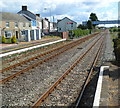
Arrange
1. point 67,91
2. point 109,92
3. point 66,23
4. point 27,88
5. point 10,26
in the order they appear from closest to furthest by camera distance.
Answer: point 109,92
point 67,91
point 27,88
point 10,26
point 66,23

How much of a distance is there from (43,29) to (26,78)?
69843mm

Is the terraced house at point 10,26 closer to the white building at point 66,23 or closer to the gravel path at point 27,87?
the gravel path at point 27,87

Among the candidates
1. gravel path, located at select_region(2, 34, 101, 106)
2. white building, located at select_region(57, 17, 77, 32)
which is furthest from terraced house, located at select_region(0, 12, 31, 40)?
white building, located at select_region(57, 17, 77, 32)

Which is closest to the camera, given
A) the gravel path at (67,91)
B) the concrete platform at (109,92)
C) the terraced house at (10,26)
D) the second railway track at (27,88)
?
the concrete platform at (109,92)

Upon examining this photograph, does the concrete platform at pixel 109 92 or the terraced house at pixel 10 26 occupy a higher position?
→ the terraced house at pixel 10 26

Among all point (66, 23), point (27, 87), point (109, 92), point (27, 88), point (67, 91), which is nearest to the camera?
point (109, 92)

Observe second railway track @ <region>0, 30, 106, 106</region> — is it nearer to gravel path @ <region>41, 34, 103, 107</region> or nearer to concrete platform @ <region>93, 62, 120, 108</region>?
gravel path @ <region>41, 34, 103, 107</region>

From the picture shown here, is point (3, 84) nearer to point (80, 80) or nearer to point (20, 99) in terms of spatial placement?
point (20, 99)

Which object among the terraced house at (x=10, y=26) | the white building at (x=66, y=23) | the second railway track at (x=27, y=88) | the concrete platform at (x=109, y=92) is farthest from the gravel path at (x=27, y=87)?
the white building at (x=66, y=23)

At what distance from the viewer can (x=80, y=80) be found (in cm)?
886

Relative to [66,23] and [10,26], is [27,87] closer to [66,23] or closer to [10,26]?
[10,26]

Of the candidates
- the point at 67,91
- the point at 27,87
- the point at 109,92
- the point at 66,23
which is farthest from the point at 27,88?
the point at 66,23

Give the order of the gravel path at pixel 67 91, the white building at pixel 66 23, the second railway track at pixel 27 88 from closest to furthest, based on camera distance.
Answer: the gravel path at pixel 67 91
the second railway track at pixel 27 88
the white building at pixel 66 23

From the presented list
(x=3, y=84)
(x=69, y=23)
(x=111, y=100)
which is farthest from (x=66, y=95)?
(x=69, y=23)
